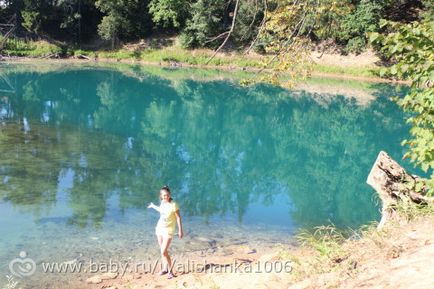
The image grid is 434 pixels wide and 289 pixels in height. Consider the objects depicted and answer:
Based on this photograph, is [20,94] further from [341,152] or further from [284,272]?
[284,272]

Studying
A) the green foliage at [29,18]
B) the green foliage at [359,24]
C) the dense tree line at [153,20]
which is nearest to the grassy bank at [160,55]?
the dense tree line at [153,20]

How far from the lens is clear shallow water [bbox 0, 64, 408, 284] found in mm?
12125

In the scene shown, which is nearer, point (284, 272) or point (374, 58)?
point (284, 272)

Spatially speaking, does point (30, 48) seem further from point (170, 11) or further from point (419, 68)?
point (419, 68)

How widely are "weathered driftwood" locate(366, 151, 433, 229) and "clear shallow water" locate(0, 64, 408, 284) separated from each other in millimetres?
3462

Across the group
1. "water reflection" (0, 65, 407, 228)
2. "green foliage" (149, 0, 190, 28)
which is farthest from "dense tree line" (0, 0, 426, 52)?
"water reflection" (0, 65, 407, 228)

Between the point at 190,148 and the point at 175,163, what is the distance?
3.40 meters

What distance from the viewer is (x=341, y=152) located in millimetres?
24203

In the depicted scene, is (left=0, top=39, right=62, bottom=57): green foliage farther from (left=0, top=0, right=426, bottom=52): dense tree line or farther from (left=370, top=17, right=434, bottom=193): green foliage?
(left=370, top=17, right=434, bottom=193): green foliage

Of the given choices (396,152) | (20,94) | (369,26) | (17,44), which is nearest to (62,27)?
(17,44)

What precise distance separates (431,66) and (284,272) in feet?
11.8

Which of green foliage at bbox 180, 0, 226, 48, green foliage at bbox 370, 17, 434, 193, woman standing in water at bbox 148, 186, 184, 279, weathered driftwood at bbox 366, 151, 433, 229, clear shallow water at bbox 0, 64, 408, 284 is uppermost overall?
green foliage at bbox 180, 0, 226, 48

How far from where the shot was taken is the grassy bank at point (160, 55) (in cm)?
5066

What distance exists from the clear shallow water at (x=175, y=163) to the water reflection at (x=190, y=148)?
67mm
